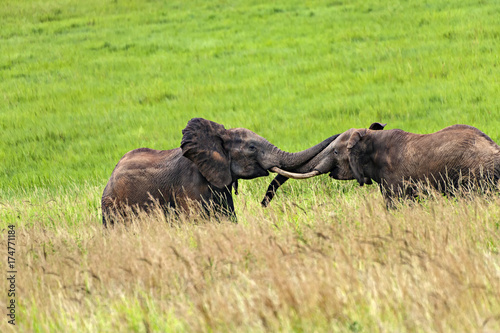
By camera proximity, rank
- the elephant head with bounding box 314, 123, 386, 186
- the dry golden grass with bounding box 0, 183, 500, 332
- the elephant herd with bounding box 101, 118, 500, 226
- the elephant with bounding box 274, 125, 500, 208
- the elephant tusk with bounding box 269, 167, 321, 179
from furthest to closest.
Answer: the elephant head with bounding box 314, 123, 386, 186
the elephant tusk with bounding box 269, 167, 321, 179
the elephant herd with bounding box 101, 118, 500, 226
the elephant with bounding box 274, 125, 500, 208
the dry golden grass with bounding box 0, 183, 500, 332

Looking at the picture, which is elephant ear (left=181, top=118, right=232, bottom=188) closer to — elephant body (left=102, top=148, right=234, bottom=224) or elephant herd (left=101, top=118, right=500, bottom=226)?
elephant herd (left=101, top=118, right=500, bottom=226)

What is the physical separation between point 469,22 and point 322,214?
15.4 metres

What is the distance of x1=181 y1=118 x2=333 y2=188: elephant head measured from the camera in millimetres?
8328

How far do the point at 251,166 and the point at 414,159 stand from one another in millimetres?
2075

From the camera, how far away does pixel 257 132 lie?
15.5 m

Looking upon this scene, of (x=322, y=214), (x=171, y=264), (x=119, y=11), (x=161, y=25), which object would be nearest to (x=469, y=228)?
(x=322, y=214)

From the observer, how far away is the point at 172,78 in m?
20.7

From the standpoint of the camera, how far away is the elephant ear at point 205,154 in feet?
27.3

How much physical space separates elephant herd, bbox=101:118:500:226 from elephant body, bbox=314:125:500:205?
1 centimetres

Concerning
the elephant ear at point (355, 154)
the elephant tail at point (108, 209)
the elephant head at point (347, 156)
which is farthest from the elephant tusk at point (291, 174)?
the elephant tail at point (108, 209)

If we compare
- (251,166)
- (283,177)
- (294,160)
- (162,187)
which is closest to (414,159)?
(294,160)

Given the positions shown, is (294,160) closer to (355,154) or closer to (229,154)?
(229,154)

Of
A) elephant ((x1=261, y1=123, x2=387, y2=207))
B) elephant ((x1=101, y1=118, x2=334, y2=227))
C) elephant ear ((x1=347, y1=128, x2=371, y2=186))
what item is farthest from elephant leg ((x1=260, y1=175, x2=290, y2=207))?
elephant ear ((x1=347, y1=128, x2=371, y2=186))

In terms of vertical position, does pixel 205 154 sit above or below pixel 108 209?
above
